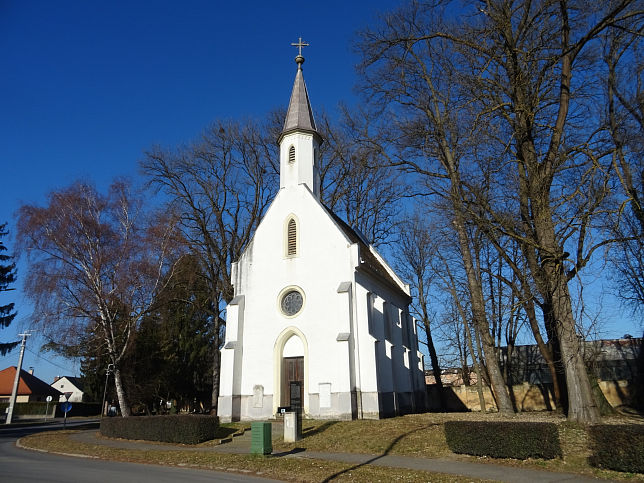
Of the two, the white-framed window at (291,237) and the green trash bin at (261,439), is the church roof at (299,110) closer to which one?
the white-framed window at (291,237)

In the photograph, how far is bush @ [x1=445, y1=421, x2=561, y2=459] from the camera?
1112 centimetres

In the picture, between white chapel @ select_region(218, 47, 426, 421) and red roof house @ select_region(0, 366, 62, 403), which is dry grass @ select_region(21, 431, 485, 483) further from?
red roof house @ select_region(0, 366, 62, 403)

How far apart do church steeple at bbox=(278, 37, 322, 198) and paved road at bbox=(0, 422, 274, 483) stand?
16563 millimetres

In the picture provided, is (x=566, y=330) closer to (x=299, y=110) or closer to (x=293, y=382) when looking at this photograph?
(x=293, y=382)

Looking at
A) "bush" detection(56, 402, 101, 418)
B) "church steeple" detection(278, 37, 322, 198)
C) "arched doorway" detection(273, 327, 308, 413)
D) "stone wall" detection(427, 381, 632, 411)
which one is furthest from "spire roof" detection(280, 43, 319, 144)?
"bush" detection(56, 402, 101, 418)

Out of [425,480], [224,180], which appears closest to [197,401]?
[224,180]

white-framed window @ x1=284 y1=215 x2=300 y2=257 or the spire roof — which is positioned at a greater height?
the spire roof

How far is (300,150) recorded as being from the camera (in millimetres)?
26922

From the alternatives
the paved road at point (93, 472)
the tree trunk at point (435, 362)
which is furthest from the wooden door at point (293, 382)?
the tree trunk at point (435, 362)

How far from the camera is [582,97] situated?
14.8 m

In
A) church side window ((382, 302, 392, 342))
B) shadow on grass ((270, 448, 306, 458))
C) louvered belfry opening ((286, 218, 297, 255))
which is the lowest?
shadow on grass ((270, 448, 306, 458))

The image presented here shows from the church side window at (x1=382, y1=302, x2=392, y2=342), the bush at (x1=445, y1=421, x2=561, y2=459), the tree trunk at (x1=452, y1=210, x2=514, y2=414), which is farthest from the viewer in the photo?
the church side window at (x1=382, y1=302, x2=392, y2=342)

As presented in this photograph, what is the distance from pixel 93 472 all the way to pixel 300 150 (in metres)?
19.8

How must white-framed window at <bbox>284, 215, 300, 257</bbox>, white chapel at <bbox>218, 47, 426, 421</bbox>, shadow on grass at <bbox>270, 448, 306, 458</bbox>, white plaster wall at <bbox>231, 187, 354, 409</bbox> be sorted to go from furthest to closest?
white-framed window at <bbox>284, 215, 300, 257</bbox>
white plaster wall at <bbox>231, 187, 354, 409</bbox>
white chapel at <bbox>218, 47, 426, 421</bbox>
shadow on grass at <bbox>270, 448, 306, 458</bbox>
